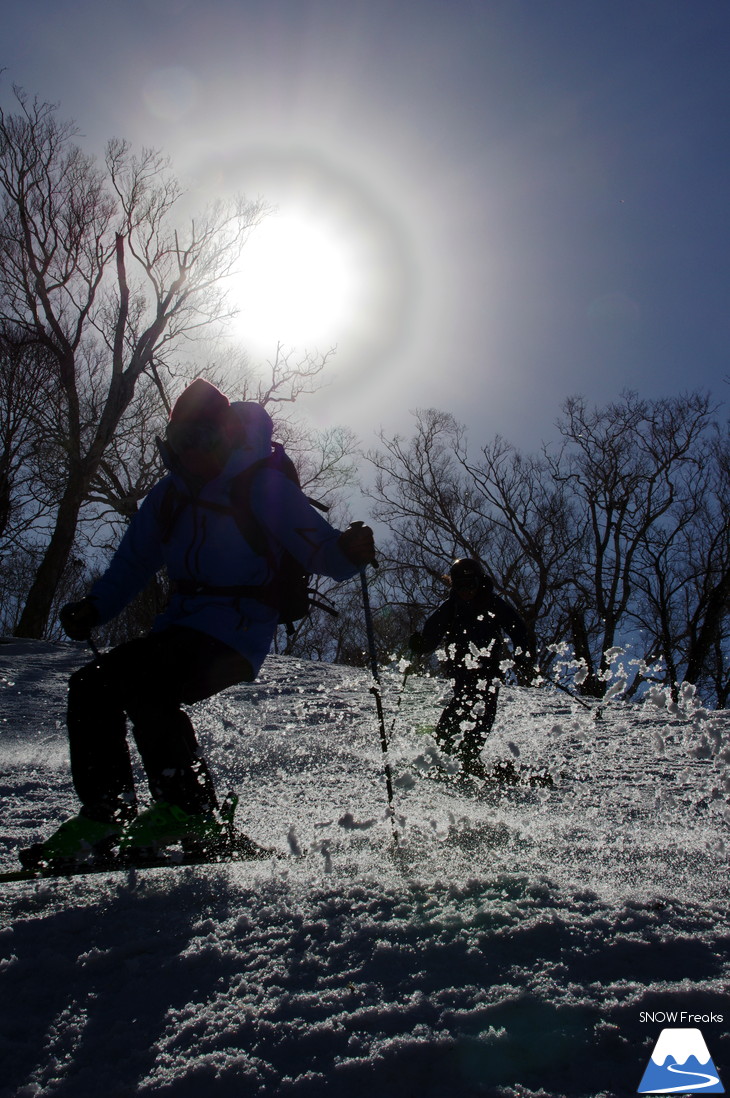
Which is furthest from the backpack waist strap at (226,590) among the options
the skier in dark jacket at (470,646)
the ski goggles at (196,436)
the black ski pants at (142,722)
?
the skier in dark jacket at (470,646)

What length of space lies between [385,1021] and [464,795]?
3093 mm

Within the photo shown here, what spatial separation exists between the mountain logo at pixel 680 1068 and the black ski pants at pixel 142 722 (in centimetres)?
170

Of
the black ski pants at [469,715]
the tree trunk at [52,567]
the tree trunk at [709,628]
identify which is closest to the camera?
the black ski pants at [469,715]

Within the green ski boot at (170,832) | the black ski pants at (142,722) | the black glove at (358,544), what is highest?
the black glove at (358,544)

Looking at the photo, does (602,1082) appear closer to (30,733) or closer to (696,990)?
(696,990)

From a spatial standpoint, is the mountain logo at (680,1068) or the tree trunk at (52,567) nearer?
the mountain logo at (680,1068)

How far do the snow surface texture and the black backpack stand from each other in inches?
37.3

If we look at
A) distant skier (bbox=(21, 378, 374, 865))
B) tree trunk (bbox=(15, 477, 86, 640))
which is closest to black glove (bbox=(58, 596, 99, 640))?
distant skier (bbox=(21, 378, 374, 865))

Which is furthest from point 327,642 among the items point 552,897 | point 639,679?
point 552,897

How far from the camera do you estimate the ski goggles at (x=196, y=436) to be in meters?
2.67

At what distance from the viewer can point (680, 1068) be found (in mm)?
1147

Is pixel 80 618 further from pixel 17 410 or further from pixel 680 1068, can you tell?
pixel 17 410

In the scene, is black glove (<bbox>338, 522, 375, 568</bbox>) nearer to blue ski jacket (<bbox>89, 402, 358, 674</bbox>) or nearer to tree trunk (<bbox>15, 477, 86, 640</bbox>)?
blue ski jacket (<bbox>89, 402, 358, 674</bbox>)

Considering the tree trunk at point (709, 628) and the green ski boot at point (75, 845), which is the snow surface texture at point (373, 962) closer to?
the green ski boot at point (75, 845)
